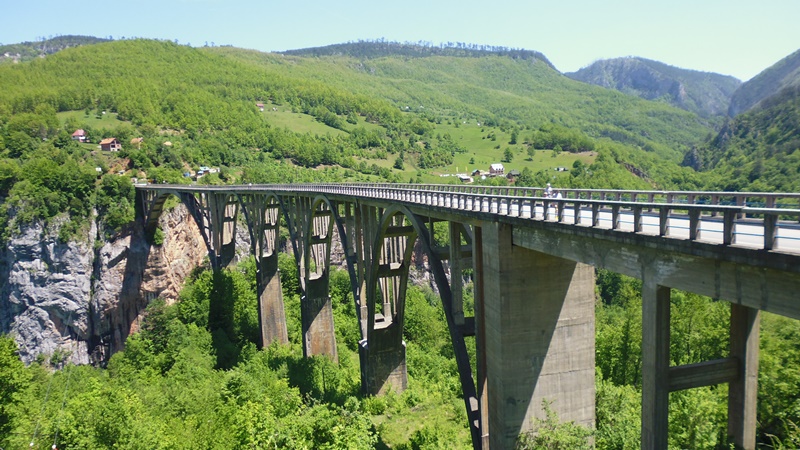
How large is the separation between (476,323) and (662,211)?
925 cm

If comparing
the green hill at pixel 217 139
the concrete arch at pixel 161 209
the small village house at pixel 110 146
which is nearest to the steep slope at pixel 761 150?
the green hill at pixel 217 139

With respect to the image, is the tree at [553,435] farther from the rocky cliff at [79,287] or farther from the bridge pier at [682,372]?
the rocky cliff at [79,287]

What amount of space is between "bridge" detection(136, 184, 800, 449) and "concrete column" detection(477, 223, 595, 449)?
42 mm

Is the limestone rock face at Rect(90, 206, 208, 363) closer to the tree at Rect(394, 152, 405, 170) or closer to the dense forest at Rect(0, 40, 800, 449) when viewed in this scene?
the dense forest at Rect(0, 40, 800, 449)

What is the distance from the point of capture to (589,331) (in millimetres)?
16406

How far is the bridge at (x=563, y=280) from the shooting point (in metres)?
8.84

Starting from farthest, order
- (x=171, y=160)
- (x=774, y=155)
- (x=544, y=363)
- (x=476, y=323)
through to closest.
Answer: (x=774, y=155) < (x=171, y=160) < (x=476, y=323) < (x=544, y=363)

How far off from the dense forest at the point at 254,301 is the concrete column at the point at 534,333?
3.66 ft

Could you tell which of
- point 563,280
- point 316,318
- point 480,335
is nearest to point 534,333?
point 563,280

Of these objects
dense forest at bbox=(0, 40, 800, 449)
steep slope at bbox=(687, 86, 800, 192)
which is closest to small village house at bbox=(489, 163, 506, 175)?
dense forest at bbox=(0, 40, 800, 449)

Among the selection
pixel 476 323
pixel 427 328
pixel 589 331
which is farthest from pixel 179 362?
pixel 589 331

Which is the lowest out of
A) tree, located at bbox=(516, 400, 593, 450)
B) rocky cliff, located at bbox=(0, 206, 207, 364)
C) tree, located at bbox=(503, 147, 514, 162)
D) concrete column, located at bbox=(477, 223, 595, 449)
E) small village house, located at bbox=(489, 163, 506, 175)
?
rocky cliff, located at bbox=(0, 206, 207, 364)

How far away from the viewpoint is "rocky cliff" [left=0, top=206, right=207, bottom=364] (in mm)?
58250

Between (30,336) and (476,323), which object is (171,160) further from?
(476,323)
